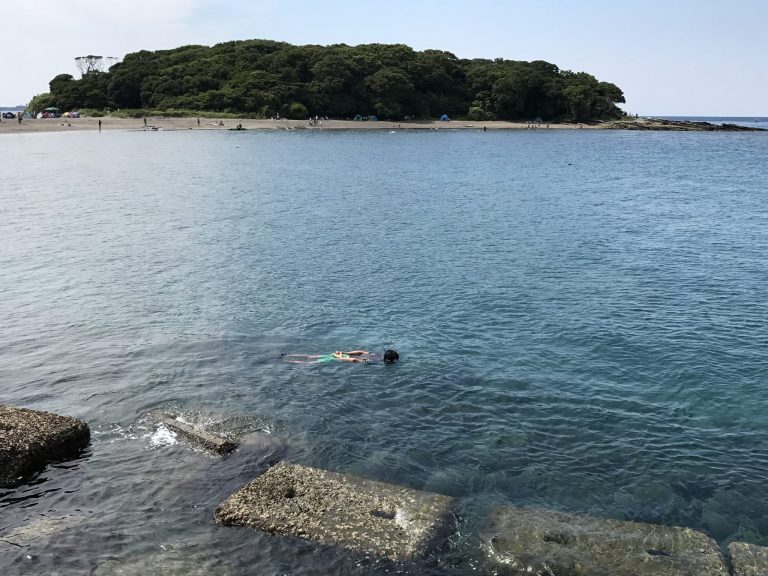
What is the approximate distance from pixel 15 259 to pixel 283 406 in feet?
83.8

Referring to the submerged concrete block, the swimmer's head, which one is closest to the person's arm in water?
the swimmer's head

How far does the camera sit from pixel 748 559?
38.2 ft

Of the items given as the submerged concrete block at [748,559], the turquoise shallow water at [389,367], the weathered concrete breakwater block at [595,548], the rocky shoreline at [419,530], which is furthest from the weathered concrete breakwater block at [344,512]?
the submerged concrete block at [748,559]

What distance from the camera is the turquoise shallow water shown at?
14000 millimetres

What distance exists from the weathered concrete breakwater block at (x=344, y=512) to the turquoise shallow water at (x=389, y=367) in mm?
360

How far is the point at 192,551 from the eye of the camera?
12.2 meters

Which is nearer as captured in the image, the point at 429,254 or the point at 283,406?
the point at 283,406

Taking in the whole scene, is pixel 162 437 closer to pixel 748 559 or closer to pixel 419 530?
pixel 419 530

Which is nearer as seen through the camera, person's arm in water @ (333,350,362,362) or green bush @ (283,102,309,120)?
person's arm in water @ (333,350,362,362)

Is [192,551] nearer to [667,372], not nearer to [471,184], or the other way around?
[667,372]

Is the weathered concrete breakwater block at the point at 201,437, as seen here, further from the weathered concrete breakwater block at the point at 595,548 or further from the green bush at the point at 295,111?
the green bush at the point at 295,111

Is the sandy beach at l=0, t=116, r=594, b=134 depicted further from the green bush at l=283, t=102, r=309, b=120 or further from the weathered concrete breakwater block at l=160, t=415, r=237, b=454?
the weathered concrete breakwater block at l=160, t=415, r=237, b=454

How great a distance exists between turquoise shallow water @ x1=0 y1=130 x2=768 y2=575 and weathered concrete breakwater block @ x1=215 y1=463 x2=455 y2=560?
1.18 ft

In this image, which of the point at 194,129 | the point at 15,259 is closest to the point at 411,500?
the point at 15,259
